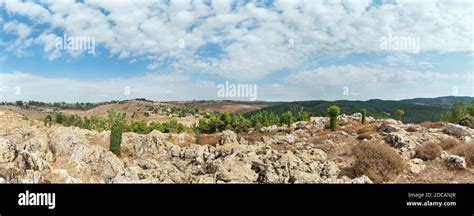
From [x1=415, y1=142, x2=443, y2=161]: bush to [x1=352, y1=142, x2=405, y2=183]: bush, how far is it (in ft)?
13.7

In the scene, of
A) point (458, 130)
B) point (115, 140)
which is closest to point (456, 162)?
point (458, 130)

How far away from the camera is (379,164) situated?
14750mm

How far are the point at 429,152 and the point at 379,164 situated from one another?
18.6 ft

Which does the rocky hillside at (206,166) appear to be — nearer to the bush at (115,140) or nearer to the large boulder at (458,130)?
the bush at (115,140)

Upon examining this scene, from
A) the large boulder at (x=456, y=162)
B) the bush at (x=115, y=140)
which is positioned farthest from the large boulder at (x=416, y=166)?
the bush at (x=115, y=140)

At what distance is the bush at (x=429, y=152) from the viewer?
722 inches

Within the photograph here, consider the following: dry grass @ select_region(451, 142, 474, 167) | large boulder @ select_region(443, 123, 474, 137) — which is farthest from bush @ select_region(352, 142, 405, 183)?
large boulder @ select_region(443, 123, 474, 137)

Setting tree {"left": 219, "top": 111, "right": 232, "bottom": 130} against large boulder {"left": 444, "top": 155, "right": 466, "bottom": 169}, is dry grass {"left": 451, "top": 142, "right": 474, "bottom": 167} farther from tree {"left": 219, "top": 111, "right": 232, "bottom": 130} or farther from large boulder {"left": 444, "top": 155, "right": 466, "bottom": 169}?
tree {"left": 219, "top": 111, "right": 232, "bottom": 130}

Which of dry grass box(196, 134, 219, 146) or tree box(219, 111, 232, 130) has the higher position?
tree box(219, 111, 232, 130)

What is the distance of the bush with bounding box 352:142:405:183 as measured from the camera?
1462cm

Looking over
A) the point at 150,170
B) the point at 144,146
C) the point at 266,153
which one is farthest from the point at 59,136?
the point at 266,153
